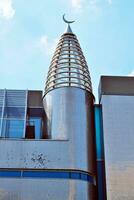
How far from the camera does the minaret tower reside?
74.5 ft

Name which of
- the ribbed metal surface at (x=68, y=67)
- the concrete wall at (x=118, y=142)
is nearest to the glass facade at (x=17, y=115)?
the ribbed metal surface at (x=68, y=67)

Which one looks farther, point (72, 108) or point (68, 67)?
point (68, 67)

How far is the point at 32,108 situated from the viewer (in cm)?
2830

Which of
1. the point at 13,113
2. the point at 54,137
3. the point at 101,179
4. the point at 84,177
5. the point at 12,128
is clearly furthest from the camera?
the point at 13,113

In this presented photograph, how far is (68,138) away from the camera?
76.1ft

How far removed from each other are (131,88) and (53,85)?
22.3 ft

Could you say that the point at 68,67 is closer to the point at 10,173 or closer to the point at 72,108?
the point at 72,108

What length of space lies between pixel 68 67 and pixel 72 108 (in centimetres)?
455

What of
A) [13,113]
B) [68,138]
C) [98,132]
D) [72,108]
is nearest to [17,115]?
Result: [13,113]

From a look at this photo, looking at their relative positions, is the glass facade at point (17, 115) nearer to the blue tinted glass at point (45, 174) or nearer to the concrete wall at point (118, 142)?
the blue tinted glass at point (45, 174)

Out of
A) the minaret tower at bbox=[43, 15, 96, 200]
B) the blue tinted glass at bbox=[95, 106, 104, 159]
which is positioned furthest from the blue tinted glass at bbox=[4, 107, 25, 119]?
the blue tinted glass at bbox=[95, 106, 104, 159]

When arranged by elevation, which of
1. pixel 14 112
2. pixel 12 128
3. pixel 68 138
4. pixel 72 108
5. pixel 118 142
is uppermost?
pixel 72 108

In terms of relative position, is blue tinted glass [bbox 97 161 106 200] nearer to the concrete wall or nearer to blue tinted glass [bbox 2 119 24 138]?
the concrete wall

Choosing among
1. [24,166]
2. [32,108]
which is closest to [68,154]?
[24,166]
